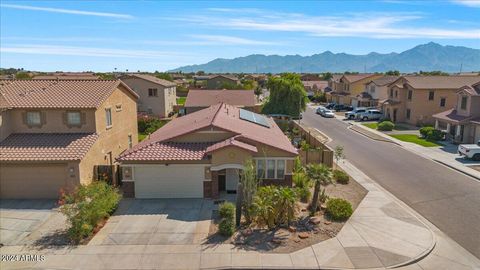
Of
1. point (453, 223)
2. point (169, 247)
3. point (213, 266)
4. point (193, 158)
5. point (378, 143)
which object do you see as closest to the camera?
point (213, 266)

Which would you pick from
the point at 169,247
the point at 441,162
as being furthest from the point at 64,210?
the point at 441,162

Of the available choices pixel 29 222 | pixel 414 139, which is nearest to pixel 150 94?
pixel 414 139

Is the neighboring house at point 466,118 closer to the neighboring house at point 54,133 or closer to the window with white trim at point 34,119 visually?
the neighboring house at point 54,133

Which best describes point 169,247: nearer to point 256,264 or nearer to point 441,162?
point 256,264

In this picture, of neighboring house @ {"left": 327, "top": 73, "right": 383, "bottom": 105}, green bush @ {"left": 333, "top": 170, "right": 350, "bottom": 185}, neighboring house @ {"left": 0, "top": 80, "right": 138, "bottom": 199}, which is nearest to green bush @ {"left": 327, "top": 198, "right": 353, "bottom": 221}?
green bush @ {"left": 333, "top": 170, "right": 350, "bottom": 185}

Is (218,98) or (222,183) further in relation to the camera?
(218,98)

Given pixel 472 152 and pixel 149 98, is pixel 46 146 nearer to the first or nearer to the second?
pixel 472 152
